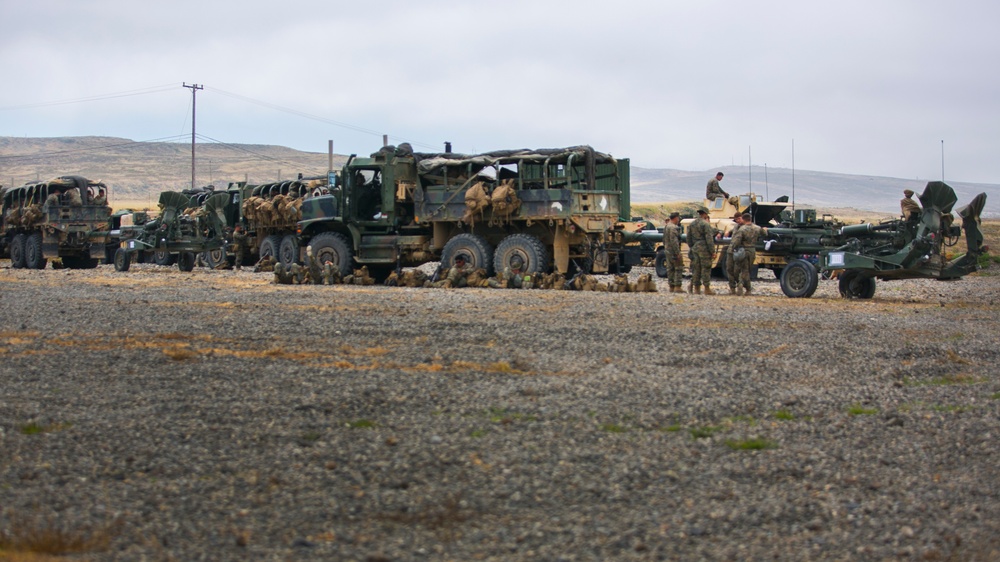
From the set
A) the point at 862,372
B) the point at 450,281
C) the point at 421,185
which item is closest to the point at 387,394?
the point at 862,372

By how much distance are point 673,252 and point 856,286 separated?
3129 millimetres

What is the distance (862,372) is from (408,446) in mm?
4863

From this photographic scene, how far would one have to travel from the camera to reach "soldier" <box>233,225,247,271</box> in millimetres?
28328

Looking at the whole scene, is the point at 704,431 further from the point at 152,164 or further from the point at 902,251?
the point at 152,164

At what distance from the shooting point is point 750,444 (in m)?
6.58

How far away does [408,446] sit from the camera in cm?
635

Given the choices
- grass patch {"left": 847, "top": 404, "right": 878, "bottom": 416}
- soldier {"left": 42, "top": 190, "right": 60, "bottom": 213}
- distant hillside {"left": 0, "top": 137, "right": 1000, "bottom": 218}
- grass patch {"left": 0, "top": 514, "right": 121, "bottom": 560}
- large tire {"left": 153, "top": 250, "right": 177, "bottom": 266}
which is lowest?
grass patch {"left": 0, "top": 514, "right": 121, "bottom": 560}

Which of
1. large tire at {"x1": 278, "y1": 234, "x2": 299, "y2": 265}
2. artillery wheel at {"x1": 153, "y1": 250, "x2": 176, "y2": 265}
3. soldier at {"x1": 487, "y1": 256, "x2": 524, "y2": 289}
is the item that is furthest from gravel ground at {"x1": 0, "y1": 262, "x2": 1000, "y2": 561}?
artillery wheel at {"x1": 153, "y1": 250, "x2": 176, "y2": 265}

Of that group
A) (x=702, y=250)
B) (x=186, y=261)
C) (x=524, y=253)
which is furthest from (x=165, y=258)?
(x=702, y=250)

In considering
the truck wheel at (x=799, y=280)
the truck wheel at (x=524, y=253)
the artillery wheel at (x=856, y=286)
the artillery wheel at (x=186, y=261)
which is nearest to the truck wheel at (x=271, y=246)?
the artillery wheel at (x=186, y=261)

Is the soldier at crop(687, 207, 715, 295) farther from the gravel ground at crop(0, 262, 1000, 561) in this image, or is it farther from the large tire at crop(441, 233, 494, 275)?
the gravel ground at crop(0, 262, 1000, 561)

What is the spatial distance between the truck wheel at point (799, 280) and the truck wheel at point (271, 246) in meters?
12.7

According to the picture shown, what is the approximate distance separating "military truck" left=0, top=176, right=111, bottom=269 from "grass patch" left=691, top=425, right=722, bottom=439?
86.8 feet

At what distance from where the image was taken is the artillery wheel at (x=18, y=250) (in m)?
31.7
